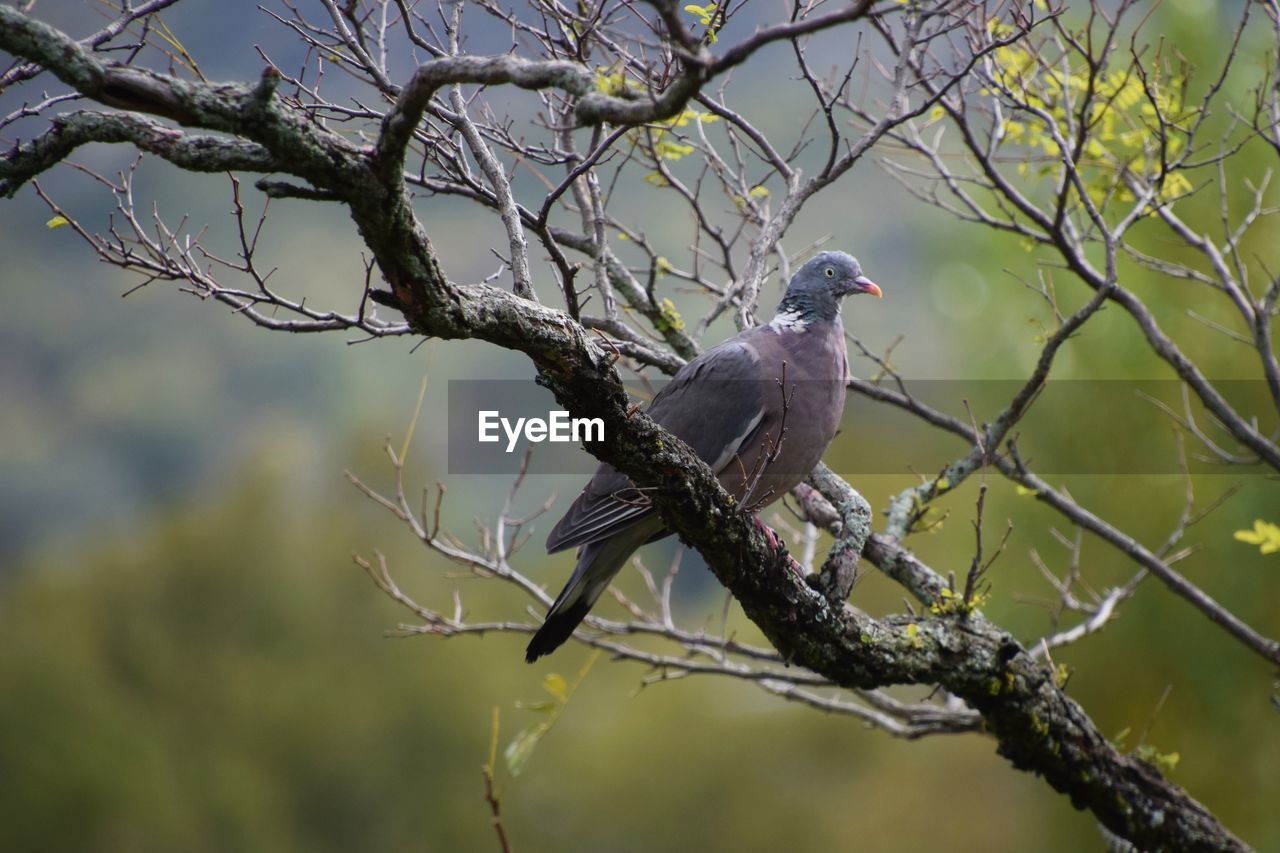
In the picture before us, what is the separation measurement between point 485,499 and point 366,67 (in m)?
17.7

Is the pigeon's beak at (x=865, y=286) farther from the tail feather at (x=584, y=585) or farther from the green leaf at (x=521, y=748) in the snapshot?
the green leaf at (x=521, y=748)

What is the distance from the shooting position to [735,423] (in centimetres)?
369

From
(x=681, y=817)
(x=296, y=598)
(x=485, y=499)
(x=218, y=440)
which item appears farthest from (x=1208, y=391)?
(x=218, y=440)

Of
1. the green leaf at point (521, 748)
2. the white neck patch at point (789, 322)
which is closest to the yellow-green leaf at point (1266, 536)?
the white neck patch at point (789, 322)

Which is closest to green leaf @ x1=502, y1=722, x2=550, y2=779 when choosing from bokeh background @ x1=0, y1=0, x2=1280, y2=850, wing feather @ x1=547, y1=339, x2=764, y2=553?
wing feather @ x1=547, y1=339, x2=764, y2=553

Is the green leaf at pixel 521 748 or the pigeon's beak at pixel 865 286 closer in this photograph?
the green leaf at pixel 521 748

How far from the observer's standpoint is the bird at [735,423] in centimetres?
→ 353

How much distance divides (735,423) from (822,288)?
615mm

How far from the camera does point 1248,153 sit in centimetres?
704

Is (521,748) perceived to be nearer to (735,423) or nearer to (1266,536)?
(735,423)

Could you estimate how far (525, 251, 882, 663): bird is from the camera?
3.53 meters

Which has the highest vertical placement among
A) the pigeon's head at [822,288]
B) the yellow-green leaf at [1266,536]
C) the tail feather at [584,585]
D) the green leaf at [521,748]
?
the pigeon's head at [822,288]

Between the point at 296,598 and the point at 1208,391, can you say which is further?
the point at 296,598

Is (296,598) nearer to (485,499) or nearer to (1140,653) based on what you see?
(485,499)
